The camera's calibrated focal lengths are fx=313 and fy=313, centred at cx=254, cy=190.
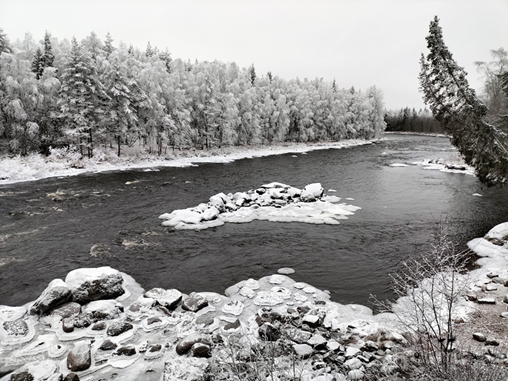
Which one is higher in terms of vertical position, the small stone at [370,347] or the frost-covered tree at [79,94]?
the frost-covered tree at [79,94]

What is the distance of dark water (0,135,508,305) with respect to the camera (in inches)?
460

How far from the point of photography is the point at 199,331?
826 centimetres

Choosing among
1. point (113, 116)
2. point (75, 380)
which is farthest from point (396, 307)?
point (113, 116)

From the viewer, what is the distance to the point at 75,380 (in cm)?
644

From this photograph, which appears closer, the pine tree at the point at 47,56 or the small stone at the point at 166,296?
the small stone at the point at 166,296

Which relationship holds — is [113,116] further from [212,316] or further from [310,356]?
[310,356]

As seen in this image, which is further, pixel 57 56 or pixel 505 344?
pixel 57 56

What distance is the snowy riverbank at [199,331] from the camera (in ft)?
22.2

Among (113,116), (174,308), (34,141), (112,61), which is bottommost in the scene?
(174,308)

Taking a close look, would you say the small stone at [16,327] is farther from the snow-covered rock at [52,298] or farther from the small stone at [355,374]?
the small stone at [355,374]

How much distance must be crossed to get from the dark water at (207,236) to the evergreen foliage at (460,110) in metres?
3.76

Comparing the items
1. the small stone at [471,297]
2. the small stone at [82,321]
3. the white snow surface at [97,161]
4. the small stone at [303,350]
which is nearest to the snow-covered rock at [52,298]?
the small stone at [82,321]

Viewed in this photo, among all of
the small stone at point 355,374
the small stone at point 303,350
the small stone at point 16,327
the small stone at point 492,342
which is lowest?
the small stone at point 16,327

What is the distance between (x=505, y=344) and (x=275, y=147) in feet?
188
